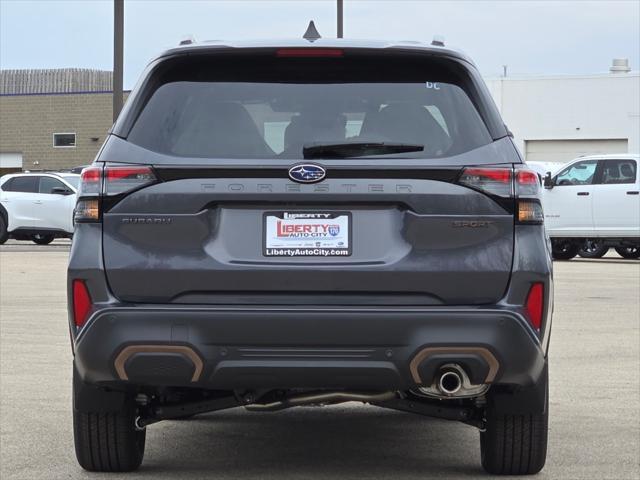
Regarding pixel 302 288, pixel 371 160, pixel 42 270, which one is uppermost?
pixel 371 160

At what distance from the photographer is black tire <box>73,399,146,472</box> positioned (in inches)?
240

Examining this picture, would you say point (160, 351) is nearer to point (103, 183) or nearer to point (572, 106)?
point (103, 183)

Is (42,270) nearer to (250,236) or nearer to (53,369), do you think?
(53,369)

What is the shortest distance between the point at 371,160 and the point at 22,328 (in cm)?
814

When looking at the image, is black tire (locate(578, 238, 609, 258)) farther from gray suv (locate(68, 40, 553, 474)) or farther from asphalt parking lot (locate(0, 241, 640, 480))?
gray suv (locate(68, 40, 553, 474))

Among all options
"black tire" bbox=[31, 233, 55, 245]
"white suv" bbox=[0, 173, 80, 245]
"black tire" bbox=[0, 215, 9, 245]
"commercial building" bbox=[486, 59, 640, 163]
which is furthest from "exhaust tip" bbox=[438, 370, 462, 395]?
"commercial building" bbox=[486, 59, 640, 163]

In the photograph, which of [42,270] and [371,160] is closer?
[371,160]

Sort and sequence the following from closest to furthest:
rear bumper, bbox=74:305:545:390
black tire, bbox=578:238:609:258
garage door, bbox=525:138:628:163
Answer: rear bumper, bbox=74:305:545:390 < black tire, bbox=578:238:609:258 < garage door, bbox=525:138:628:163

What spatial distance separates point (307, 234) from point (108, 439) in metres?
1.51

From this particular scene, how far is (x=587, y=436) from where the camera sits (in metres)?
7.38

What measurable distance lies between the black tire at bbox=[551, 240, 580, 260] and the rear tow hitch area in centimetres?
1987

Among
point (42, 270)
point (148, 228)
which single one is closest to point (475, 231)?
point (148, 228)

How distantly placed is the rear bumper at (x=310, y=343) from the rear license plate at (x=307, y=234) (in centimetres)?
22

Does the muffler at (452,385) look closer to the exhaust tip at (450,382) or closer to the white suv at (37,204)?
the exhaust tip at (450,382)
